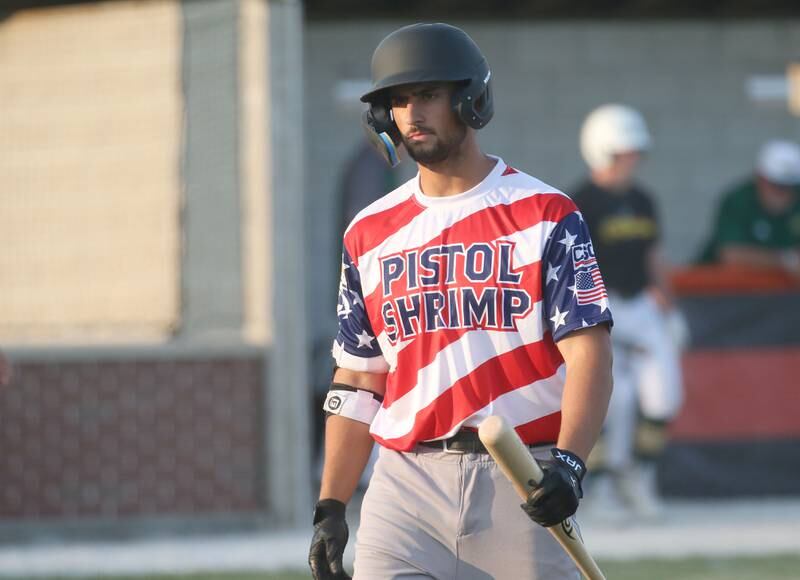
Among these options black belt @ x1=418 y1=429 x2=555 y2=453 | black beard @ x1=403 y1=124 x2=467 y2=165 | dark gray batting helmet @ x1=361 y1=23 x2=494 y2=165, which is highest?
dark gray batting helmet @ x1=361 y1=23 x2=494 y2=165

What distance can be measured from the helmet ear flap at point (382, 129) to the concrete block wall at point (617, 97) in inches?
364

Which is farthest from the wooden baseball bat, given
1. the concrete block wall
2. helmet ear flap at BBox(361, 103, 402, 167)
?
the concrete block wall

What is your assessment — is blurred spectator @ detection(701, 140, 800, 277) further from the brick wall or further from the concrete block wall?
the brick wall

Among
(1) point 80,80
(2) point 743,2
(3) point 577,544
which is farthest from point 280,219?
(3) point 577,544

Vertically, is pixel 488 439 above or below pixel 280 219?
below

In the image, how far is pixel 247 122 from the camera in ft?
33.8

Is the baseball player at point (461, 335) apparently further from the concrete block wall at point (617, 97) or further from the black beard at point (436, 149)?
the concrete block wall at point (617, 97)

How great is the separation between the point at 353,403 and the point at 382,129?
0.73 metres

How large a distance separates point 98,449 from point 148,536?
1.97 ft

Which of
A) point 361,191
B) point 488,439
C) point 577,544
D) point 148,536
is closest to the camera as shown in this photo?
point 488,439

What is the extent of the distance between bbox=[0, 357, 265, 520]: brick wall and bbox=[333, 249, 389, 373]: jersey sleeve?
5.76 m

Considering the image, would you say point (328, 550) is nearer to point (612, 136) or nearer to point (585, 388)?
point (585, 388)

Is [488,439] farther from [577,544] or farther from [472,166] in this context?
[472,166]

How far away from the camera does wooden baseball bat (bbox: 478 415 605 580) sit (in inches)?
140
